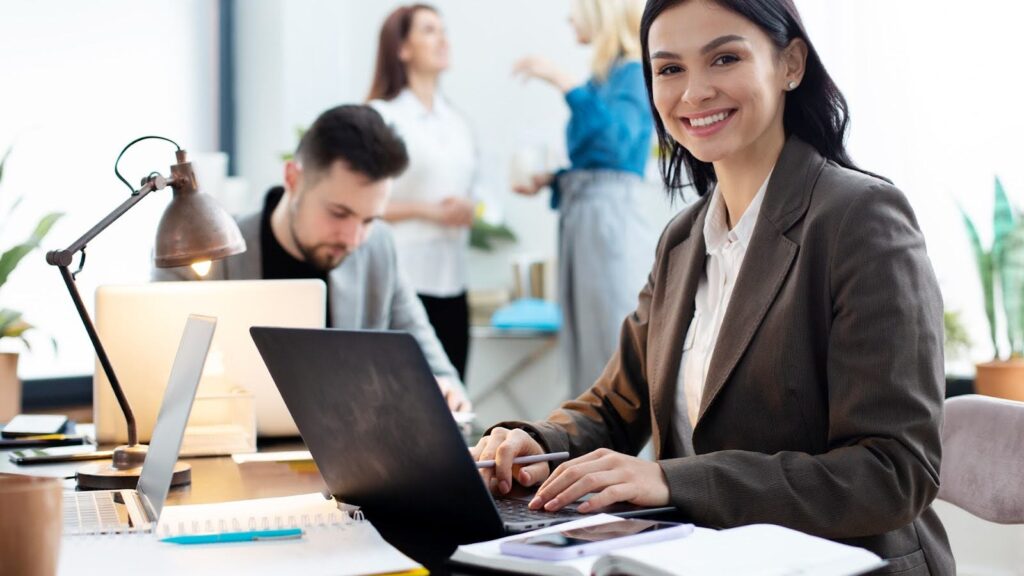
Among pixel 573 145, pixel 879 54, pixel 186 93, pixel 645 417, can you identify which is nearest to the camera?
pixel 645 417

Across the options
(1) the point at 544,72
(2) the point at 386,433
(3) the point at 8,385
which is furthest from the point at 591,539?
(1) the point at 544,72

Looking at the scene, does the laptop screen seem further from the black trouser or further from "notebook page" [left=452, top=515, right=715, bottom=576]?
the black trouser

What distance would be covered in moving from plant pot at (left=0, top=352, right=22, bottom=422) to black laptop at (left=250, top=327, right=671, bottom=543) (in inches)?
55.5

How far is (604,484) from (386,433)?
0.76 ft

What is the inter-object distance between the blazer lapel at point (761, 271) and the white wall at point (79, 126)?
2.78 meters

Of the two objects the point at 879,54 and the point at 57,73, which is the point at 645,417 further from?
the point at 57,73

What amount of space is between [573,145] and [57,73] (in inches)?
70.0

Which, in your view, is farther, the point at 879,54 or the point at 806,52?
the point at 879,54

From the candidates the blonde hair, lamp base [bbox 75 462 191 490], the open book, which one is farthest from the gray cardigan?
the open book

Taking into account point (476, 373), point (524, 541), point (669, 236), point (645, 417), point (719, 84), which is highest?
point (719, 84)

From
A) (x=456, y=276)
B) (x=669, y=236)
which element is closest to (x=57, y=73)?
(x=456, y=276)

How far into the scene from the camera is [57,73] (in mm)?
4062

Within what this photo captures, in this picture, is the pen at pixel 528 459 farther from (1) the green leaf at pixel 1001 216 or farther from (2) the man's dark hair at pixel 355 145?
(1) the green leaf at pixel 1001 216

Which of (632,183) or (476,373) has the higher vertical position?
(632,183)
